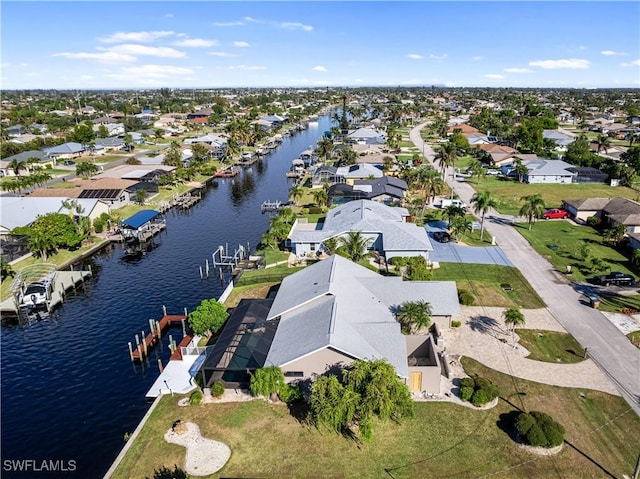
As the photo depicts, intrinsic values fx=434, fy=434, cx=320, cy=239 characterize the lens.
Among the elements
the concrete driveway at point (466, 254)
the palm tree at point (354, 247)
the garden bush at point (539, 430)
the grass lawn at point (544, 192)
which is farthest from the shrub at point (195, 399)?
the grass lawn at point (544, 192)

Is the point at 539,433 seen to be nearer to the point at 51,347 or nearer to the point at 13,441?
the point at 13,441

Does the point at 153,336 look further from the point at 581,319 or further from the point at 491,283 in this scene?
the point at 581,319

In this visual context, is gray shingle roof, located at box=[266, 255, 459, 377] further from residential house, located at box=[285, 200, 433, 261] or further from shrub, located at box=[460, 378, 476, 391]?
residential house, located at box=[285, 200, 433, 261]

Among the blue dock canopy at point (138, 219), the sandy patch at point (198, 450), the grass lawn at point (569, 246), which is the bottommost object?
the sandy patch at point (198, 450)

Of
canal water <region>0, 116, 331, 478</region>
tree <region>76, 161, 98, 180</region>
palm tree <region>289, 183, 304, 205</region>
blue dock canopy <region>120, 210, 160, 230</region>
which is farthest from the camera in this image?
tree <region>76, 161, 98, 180</region>

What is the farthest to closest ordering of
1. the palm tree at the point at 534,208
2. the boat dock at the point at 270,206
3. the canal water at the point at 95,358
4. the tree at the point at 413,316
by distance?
the boat dock at the point at 270,206, the palm tree at the point at 534,208, the tree at the point at 413,316, the canal water at the point at 95,358

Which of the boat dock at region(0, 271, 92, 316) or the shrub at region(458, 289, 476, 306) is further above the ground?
the shrub at region(458, 289, 476, 306)

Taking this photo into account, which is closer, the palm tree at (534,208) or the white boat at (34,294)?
the white boat at (34,294)

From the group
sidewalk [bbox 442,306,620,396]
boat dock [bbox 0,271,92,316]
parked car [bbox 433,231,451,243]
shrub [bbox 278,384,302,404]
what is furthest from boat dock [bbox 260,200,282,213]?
shrub [bbox 278,384,302,404]

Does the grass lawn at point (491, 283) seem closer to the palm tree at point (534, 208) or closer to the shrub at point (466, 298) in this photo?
the shrub at point (466, 298)
